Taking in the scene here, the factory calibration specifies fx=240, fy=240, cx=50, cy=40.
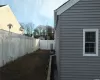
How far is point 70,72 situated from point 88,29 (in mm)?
2040

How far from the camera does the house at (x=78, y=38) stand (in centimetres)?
1047

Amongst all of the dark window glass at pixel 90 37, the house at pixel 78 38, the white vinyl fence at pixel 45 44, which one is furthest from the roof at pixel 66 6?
the white vinyl fence at pixel 45 44

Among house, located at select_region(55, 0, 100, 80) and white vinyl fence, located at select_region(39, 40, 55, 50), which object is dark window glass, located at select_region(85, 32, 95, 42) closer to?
house, located at select_region(55, 0, 100, 80)

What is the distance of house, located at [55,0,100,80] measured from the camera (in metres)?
10.5

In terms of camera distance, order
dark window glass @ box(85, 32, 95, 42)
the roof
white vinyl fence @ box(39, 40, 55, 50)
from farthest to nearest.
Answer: white vinyl fence @ box(39, 40, 55, 50)
dark window glass @ box(85, 32, 95, 42)
the roof

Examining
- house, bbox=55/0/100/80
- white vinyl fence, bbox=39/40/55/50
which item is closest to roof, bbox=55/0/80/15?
house, bbox=55/0/100/80

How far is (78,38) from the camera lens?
10.5 metres

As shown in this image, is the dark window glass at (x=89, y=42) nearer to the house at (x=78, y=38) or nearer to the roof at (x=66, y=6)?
the house at (x=78, y=38)

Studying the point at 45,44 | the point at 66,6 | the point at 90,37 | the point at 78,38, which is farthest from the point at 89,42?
the point at 45,44

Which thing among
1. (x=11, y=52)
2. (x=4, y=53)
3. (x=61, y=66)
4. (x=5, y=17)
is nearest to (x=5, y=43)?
(x=4, y=53)

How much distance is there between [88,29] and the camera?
10422 mm

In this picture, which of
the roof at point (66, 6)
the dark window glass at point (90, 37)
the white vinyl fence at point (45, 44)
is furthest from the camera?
the white vinyl fence at point (45, 44)

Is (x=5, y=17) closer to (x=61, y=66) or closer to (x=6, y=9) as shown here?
(x=6, y=9)

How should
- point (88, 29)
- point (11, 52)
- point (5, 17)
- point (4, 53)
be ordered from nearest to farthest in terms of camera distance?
1. point (88, 29)
2. point (4, 53)
3. point (11, 52)
4. point (5, 17)
